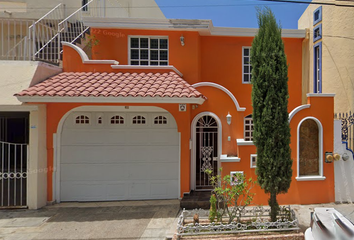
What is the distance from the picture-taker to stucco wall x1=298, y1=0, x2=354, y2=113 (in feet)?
27.2

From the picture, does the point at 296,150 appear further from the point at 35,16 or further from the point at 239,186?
the point at 35,16

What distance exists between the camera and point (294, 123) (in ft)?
23.6

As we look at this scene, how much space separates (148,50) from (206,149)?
4.57 metres

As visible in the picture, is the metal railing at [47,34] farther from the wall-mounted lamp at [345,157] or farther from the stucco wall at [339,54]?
the wall-mounted lamp at [345,157]

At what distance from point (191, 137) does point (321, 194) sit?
4.52m

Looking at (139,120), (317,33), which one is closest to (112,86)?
(139,120)

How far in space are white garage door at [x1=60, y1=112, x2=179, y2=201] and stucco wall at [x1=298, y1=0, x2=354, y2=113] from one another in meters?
6.36

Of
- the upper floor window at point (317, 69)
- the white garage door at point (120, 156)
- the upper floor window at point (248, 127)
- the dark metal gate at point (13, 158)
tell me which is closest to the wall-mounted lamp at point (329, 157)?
the upper floor window at point (248, 127)

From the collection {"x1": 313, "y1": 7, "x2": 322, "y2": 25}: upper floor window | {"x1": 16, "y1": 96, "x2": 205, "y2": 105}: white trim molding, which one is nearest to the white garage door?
{"x1": 16, "y1": 96, "x2": 205, "y2": 105}: white trim molding

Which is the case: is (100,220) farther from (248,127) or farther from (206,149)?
(248,127)

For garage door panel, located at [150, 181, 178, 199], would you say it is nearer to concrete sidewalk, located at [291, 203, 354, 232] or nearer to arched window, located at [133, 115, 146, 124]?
arched window, located at [133, 115, 146, 124]

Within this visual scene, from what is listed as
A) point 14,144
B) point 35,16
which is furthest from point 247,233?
point 35,16

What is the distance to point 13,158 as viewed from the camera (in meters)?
7.09

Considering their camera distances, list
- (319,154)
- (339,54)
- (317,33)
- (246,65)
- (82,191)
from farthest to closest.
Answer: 1. (246,65)
2. (317,33)
3. (339,54)
4. (82,191)
5. (319,154)
